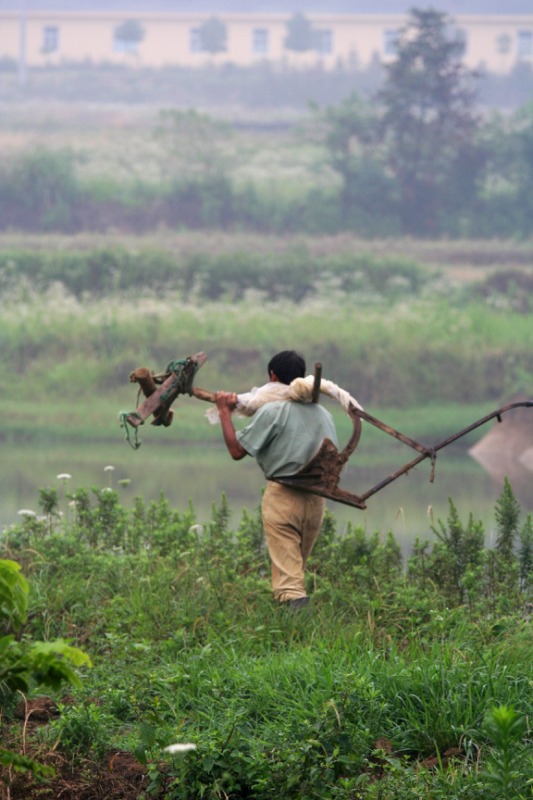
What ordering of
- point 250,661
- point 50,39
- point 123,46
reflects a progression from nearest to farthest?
point 250,661
point 50,39
point 123,46

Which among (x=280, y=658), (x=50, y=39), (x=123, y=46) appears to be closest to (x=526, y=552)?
(x=280, y=658)

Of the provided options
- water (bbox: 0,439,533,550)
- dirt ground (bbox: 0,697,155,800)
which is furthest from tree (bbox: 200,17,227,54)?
dirt ground (bbox: 0,697,155,800)

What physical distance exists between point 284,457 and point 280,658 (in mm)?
1430

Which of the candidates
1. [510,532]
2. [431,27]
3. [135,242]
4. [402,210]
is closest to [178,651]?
[510,532]

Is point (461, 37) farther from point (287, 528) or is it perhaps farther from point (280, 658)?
point (280, 658)

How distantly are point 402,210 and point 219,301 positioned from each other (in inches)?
243

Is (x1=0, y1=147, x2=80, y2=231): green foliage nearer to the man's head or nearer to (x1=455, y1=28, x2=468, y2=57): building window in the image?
(x1=455, y1=28, x2=468, y2=57): building window

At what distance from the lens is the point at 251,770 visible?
13.3 ft

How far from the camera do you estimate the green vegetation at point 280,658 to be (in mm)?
4094

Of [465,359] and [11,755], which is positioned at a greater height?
[11,755]

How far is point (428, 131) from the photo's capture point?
29.7m

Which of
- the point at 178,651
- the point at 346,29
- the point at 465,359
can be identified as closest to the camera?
the point at 178,651

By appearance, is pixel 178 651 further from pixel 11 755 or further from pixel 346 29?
pixel 346 29

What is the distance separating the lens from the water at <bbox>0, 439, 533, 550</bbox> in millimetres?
16094
